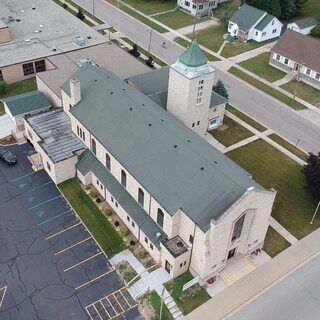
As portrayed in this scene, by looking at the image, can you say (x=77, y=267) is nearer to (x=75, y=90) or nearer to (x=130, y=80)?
(x=75, y=90)

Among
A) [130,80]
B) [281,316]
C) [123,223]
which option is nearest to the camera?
[281,316]

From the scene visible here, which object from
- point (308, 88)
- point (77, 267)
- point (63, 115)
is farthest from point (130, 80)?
point (308, 88)

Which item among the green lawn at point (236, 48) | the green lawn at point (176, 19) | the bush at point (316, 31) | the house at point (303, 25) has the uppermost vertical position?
the house at point (303, 25)

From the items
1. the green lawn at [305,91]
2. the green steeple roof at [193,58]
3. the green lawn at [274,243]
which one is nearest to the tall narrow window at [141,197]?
the green lawn at [274,243]

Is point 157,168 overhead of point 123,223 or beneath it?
overhead

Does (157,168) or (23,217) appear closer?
(157,168)

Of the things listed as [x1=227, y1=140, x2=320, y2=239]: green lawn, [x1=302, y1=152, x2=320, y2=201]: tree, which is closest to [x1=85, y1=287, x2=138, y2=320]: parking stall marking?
[x1=227, y1=140, x2=320, y2=239]: green lawn

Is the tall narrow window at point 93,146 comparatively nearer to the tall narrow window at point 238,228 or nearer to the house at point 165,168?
the house at point 165,168

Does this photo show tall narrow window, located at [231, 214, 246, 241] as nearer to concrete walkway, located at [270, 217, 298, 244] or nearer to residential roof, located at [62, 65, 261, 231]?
residential roof, located at [62, 65, 261, 231]
